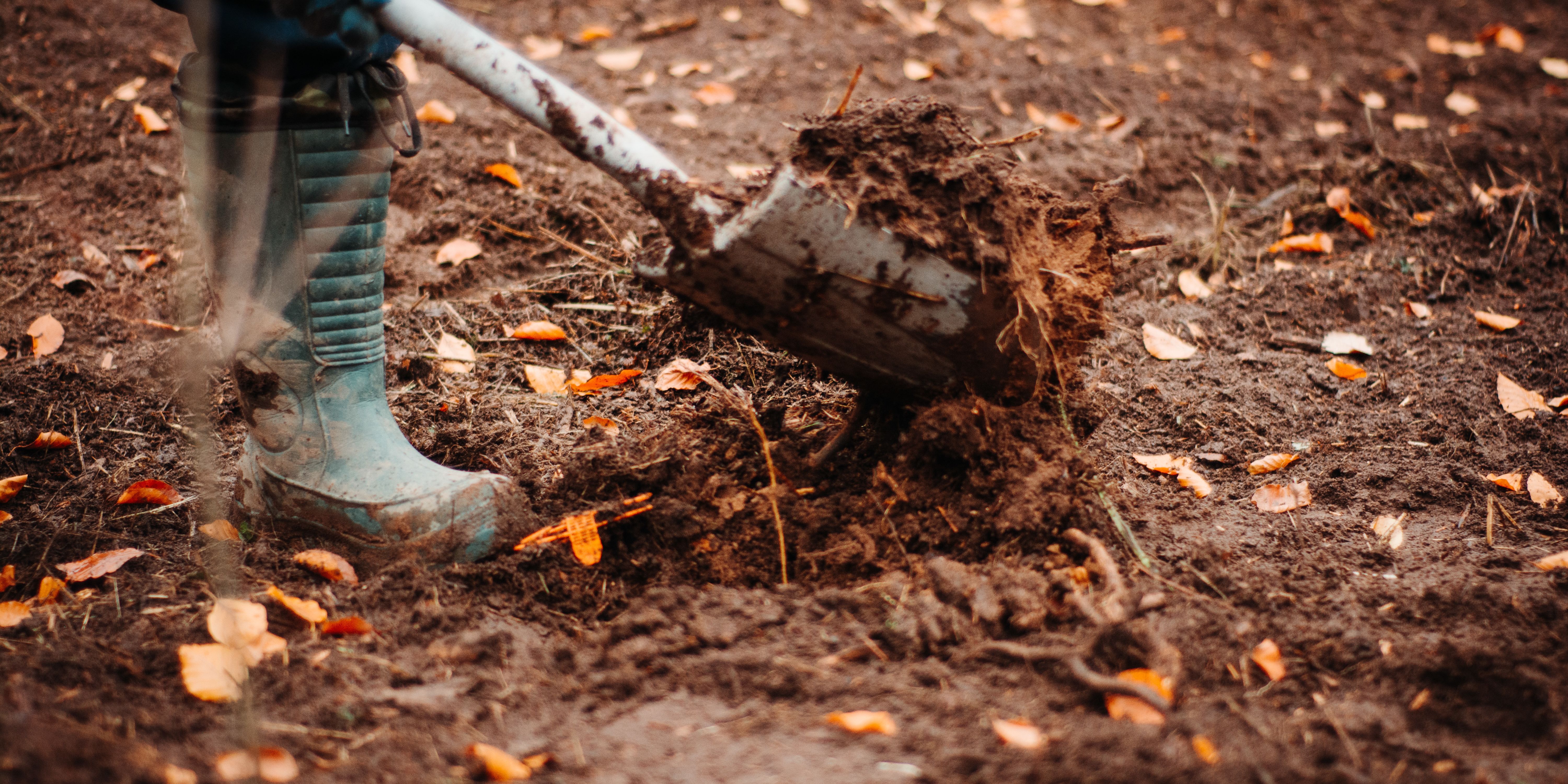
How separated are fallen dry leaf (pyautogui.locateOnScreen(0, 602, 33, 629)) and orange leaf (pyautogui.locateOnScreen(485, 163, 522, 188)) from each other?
1.63 m

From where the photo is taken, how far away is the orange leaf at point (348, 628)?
134cm

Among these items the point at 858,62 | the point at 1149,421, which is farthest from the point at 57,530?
the point at 858,62

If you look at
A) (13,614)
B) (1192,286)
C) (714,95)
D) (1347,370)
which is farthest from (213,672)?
(714,95)

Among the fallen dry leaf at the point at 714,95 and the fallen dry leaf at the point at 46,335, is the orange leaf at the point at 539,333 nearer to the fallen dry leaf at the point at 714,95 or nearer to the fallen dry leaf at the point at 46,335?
the fallen dry leaf at the point at 46,335

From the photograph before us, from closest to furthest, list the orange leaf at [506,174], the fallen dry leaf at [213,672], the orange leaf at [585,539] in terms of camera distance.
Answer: the fallen dry leaf at [213,672] < the orange leaf at [585,539] < the orange leaf at [506,174]

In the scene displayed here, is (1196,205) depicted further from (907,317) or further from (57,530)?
(57,530)

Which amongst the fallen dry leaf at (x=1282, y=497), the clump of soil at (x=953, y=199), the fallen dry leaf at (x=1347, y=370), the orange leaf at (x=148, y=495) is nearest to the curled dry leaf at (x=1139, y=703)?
the clump of soil at (x=953, y=199)

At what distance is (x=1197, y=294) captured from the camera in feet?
8.52

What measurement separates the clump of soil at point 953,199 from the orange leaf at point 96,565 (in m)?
1.23

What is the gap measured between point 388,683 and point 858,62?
120 inches

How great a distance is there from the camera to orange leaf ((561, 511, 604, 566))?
152cm

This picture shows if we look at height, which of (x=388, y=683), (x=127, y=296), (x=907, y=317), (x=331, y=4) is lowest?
(x=127, y=296)

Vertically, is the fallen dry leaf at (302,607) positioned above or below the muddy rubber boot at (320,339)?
below

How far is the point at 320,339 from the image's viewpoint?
1.52 metres
